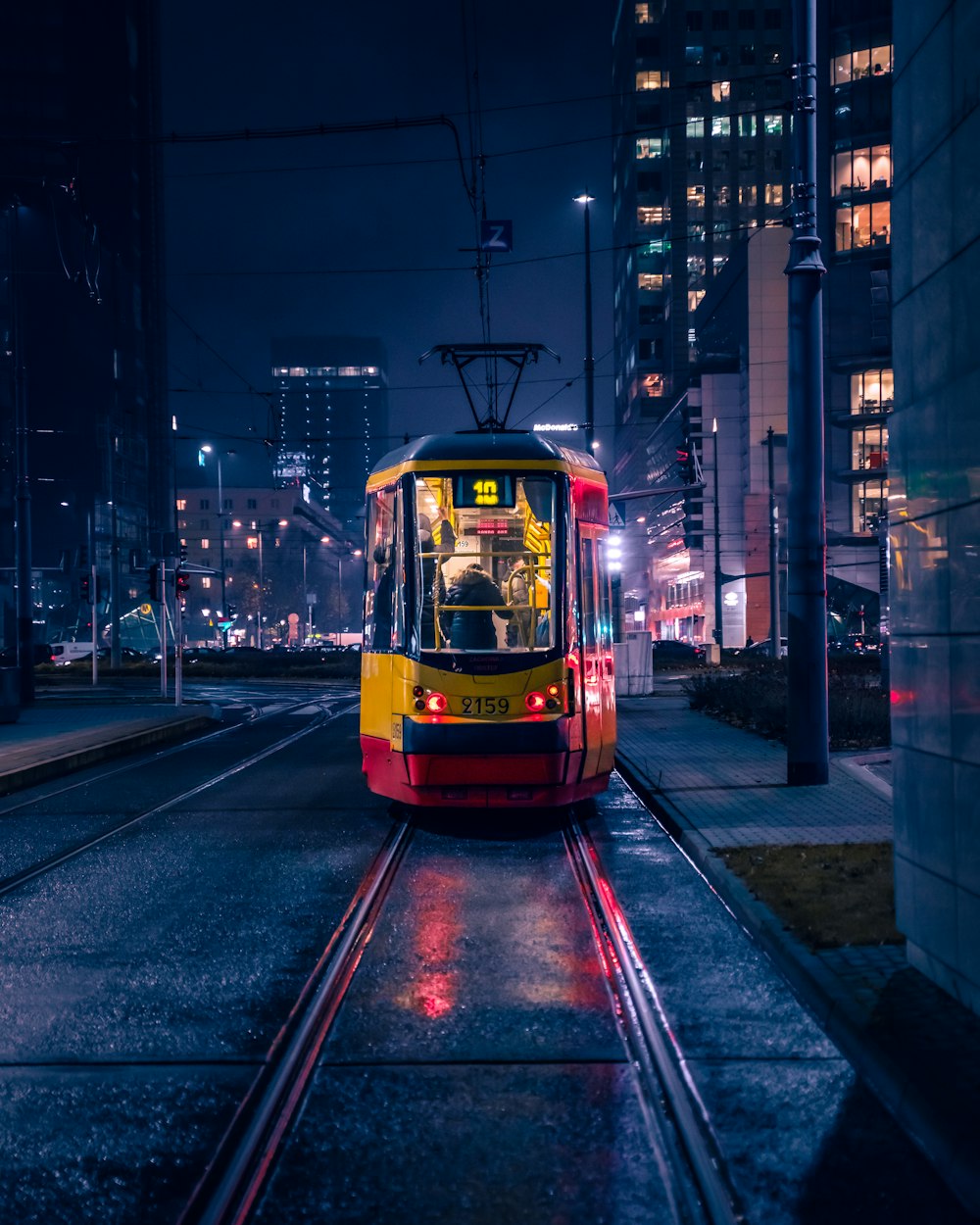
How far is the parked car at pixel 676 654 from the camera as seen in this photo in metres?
54.5

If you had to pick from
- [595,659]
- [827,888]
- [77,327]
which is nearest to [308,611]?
[77,327]

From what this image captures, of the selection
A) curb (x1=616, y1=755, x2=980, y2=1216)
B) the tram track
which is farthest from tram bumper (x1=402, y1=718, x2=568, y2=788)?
the tram track

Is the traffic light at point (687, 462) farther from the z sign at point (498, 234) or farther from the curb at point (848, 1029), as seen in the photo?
the curb at point (848, 1029)

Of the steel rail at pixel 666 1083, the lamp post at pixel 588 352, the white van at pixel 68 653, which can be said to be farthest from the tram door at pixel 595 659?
the white van at pixel 68 653

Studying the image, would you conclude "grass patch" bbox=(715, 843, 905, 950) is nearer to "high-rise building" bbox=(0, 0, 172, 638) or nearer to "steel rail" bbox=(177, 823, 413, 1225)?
"steel rail" bbox=(177, 823, 413, 1225)

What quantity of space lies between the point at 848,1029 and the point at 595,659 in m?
6.17

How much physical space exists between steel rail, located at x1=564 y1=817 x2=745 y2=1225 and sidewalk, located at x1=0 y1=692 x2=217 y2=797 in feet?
34.3

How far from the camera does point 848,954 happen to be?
6.45m

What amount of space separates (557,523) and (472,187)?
10.7 meters

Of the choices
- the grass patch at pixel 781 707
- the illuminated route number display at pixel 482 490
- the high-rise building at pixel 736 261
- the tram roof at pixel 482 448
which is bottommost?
the grass patch at pixel 781 707

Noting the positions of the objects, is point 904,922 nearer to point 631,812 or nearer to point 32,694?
point 631,812

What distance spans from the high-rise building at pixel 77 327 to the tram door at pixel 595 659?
3214 inches

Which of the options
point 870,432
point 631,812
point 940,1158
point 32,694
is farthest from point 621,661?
point 870,432

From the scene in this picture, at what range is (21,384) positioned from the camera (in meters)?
28.9
